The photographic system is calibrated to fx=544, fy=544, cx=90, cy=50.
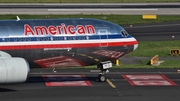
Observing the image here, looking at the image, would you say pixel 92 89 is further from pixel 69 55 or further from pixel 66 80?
pixel 66 80

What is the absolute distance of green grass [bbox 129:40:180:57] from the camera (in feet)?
194

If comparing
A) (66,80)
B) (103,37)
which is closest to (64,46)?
(103,37)

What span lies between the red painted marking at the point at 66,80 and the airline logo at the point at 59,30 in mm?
4282

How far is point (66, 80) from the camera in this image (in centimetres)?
4288

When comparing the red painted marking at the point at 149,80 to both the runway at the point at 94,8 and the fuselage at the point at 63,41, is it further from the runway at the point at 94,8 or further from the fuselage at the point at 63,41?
the runway at the point at 94,8

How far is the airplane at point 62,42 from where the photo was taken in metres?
38.3

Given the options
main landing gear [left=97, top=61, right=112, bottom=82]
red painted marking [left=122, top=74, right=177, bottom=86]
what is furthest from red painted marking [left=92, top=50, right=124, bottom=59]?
red painted marking [left=122, top=74, right=177, bottom=86]

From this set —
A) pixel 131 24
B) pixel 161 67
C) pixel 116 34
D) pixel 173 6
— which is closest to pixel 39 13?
pixel 131 24

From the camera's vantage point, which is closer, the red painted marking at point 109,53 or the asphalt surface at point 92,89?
the asphalt surface at point 92,89

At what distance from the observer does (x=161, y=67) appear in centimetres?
4962

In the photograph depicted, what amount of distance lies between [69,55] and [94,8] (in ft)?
182

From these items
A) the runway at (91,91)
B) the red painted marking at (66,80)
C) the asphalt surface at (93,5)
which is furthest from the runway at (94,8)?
the runway at (91,91)

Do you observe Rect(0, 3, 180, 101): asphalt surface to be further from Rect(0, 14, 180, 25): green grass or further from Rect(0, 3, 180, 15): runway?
Rect(0, 3, 180, 15): runway

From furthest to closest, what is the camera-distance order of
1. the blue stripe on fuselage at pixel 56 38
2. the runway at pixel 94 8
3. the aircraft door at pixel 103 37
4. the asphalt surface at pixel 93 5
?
1. the asphalt surface at pixel 93 5
2. the runway at pixel 94 8
3. the aircraft door at pixel 103 37
4. the blue stripe on fuselage at pixel 56 38
